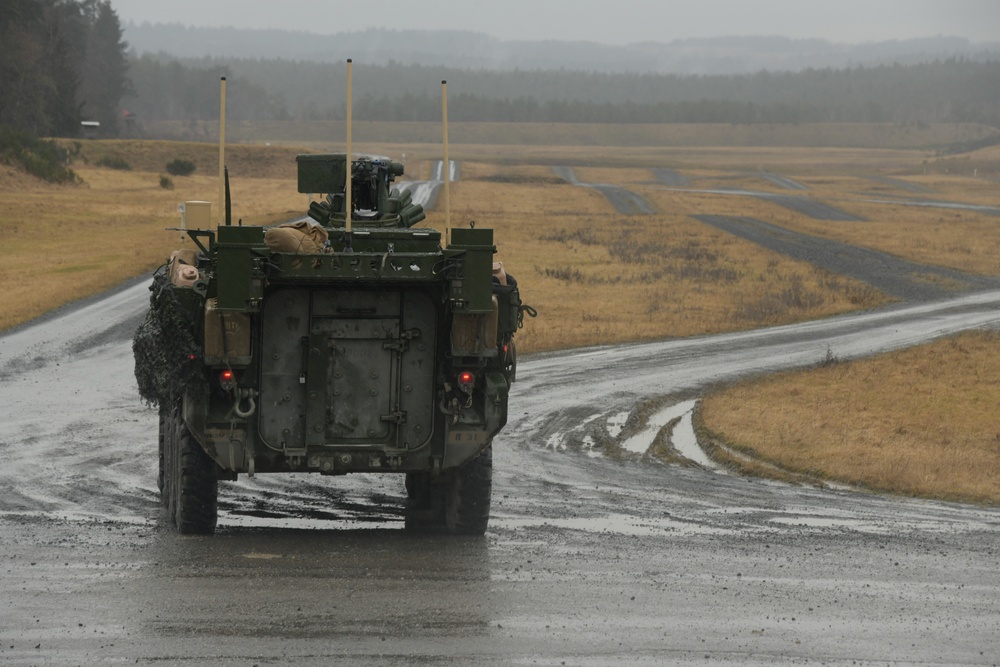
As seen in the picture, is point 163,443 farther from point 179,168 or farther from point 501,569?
point 179,168

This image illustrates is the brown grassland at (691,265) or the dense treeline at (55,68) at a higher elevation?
the dense treeline at (55,68)

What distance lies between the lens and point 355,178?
603 inches

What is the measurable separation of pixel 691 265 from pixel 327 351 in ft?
124

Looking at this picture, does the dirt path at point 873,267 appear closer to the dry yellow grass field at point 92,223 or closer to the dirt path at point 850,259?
the dirt path at point 850,259

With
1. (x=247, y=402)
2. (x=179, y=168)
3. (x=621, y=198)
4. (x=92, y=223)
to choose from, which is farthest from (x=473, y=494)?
(x=179, y=168)

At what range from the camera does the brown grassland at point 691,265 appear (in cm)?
2150

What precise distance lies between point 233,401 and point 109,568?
1.83 m

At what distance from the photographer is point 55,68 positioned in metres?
104

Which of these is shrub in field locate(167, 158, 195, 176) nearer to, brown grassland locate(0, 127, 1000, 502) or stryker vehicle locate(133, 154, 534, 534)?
brown grassland locate(0, 127, 1000, 502)

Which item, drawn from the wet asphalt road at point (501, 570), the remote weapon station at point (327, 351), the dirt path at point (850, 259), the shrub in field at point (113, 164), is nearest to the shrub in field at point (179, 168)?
the shrub in field at point (113, 164)

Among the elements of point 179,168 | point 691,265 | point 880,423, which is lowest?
point 880,423

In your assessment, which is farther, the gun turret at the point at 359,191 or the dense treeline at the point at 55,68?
the dense treeline at the point at 55,68

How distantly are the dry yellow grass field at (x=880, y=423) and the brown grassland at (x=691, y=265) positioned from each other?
6cm

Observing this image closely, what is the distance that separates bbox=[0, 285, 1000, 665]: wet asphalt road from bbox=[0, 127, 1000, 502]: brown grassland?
11.8ft
